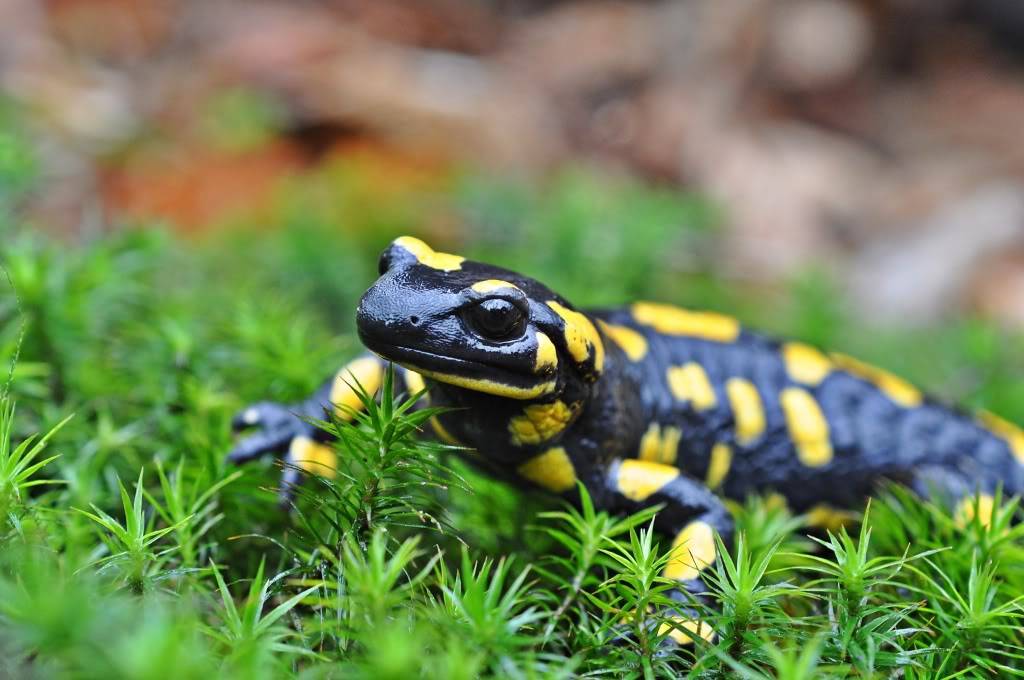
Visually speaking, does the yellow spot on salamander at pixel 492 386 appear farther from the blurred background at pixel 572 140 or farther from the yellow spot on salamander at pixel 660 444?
the blurred background at pixel 572 140

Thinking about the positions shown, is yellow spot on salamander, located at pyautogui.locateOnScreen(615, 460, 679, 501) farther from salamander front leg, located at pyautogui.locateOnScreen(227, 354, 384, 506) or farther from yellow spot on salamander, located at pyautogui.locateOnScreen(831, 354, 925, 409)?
yellow spot on salamander, located at pyautogui.locateOnScreen(831, 354, 925, 409)

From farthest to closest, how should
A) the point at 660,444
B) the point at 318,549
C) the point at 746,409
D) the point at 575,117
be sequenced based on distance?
the point at 575,117 < the point at 746,409 < the point at 660,444 < the point at 318,549

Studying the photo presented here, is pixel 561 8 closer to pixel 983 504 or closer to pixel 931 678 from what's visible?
pixel 983 504

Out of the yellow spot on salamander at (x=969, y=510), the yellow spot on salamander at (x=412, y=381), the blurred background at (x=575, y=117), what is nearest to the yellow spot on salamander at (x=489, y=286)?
the yellow spot on salamander at (x=412, y=381)

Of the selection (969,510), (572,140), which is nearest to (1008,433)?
(969,510)

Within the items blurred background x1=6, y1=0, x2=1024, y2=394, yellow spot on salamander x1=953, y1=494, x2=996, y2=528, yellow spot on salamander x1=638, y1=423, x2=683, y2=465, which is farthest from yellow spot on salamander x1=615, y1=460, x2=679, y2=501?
blurred background x1=6, y1=0, x2=1024, y2=394

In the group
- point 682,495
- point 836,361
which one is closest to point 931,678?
point 682,495

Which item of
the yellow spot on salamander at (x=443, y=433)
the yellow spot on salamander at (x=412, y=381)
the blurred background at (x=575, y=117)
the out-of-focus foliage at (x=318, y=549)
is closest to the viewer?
the out-of-focus foliage at (x=318, y=549)

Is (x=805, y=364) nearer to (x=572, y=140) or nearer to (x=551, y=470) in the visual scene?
(x=551, y=470)
